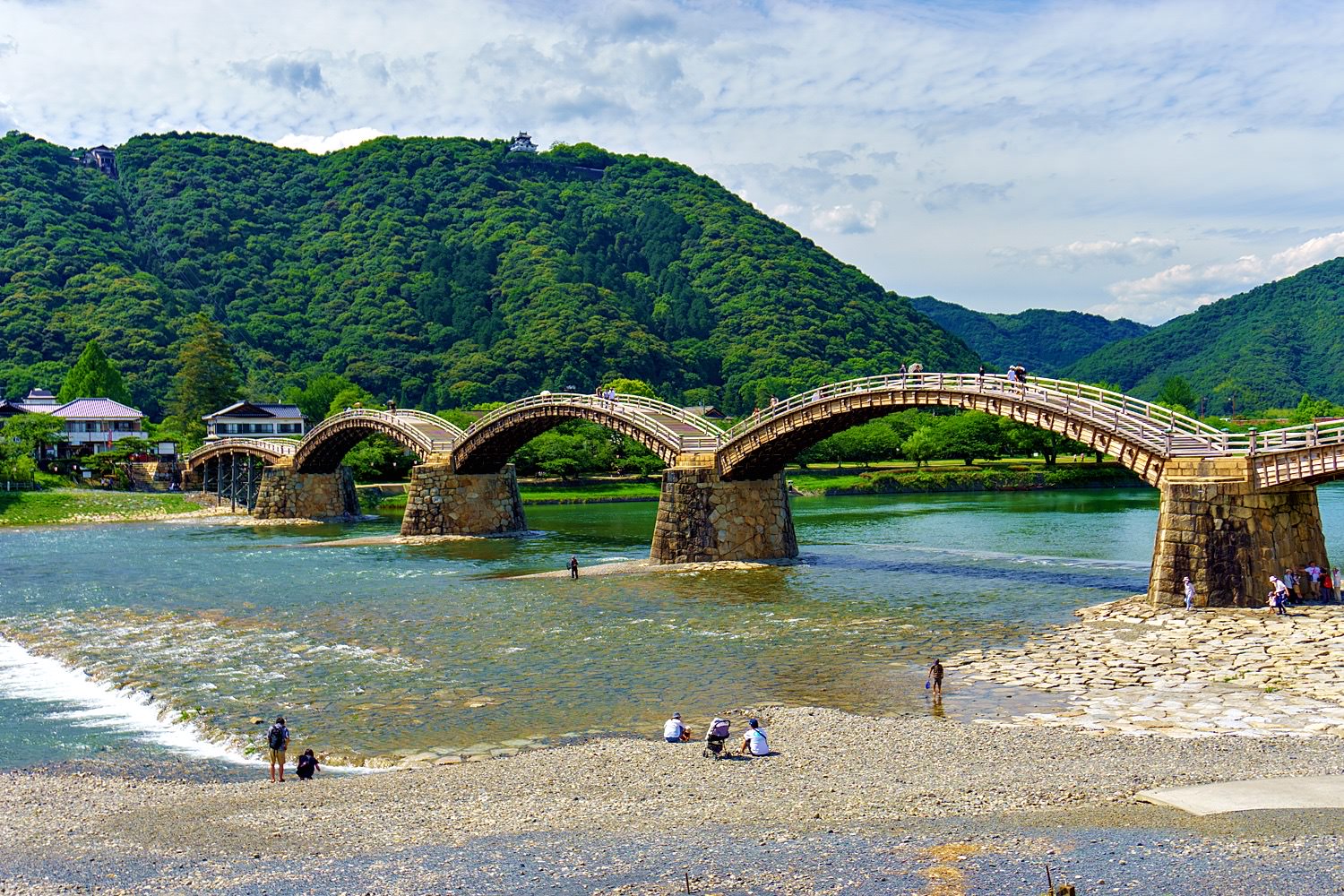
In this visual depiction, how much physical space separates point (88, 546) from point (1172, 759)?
5559 centimetres

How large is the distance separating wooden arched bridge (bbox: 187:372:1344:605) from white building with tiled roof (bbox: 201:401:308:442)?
2094 cm

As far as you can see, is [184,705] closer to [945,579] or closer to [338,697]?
[338,697]

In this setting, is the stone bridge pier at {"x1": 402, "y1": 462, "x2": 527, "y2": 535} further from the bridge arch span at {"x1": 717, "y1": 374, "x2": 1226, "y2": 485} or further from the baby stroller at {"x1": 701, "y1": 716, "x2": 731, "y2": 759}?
the baby stroller at {"x1": 701, "y1": 716, "x2": 731, "y2": 759}

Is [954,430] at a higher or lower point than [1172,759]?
higher

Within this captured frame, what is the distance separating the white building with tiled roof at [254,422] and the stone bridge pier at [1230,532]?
9351cm

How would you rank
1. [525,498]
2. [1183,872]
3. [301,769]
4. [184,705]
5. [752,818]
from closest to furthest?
[1183,872] < [752,818] < [301,769] < [184,705] < [525,498]

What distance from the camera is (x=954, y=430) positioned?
10750 cm

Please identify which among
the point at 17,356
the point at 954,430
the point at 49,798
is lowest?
the point at 49,798

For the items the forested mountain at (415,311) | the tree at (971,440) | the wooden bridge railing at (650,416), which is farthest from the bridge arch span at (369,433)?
the forested mountain at (415,311)

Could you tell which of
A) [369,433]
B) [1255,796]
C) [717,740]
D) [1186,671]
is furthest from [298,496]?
[1255,796]

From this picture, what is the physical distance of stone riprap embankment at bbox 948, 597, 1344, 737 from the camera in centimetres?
1950

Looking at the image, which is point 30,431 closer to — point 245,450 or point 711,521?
point 245,450

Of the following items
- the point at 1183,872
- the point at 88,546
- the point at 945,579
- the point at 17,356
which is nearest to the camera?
the point at 1183,872

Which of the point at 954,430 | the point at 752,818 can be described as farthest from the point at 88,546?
the point at 954,430
